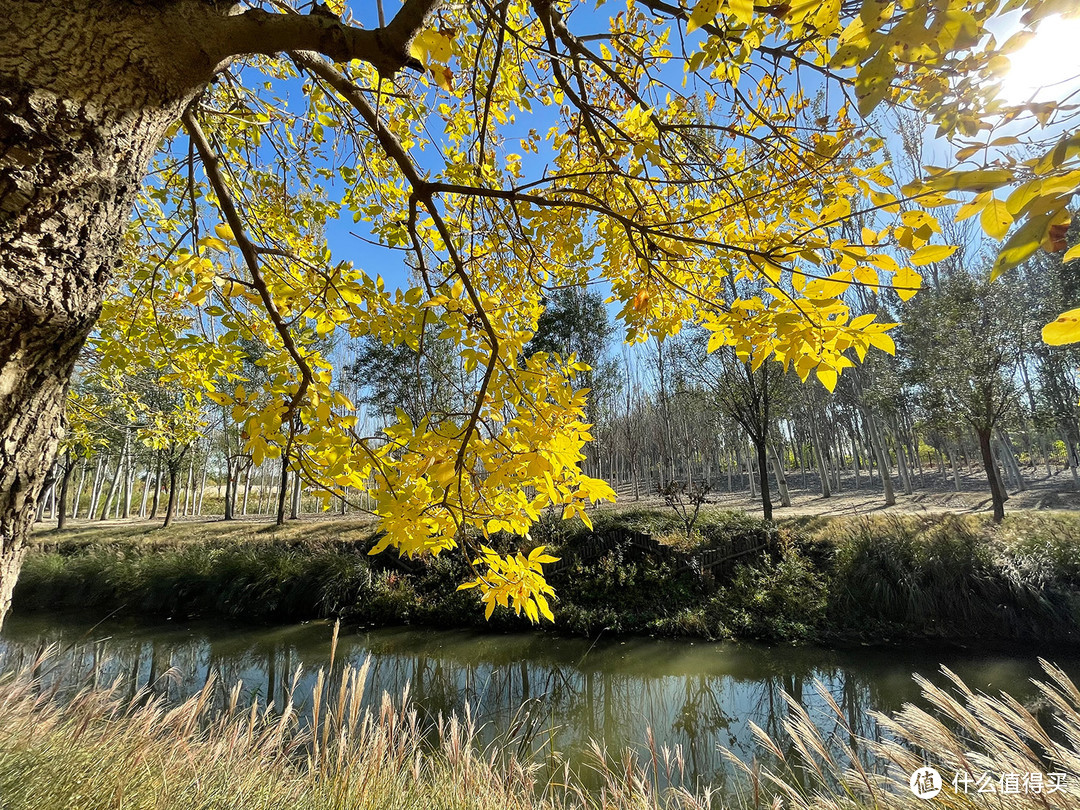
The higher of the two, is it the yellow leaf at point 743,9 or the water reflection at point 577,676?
the yellow leaf at point 743,9

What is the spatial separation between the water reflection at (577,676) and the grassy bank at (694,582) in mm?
550

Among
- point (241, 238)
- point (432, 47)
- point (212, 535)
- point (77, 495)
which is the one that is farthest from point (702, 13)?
point (77, 495)

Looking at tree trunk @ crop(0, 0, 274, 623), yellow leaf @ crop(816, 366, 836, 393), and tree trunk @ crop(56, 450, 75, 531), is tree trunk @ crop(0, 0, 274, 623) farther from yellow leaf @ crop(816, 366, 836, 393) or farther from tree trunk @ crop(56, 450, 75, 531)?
tree trunk @ crop(56, 450, 75, 531)

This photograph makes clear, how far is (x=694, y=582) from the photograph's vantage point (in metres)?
8.71

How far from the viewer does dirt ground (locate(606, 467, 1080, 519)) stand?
12000 mm

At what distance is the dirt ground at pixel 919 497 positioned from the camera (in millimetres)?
12000

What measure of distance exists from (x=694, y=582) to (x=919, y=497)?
33.3 feet

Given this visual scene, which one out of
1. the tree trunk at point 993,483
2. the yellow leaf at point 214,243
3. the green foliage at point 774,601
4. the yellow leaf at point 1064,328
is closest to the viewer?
the yellow leaf at point 1064,328

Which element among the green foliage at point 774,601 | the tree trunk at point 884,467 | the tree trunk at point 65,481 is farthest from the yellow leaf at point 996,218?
the tree trunk at point 65,481

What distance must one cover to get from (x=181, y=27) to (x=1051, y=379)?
2327cm

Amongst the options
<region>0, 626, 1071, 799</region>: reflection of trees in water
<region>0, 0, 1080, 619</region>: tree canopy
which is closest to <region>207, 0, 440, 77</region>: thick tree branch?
<region>0, 0, 1080, 619</region>: tree canopy

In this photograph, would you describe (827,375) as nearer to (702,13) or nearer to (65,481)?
(702,13)

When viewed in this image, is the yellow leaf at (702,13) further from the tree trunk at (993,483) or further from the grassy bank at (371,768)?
the tree trunk at (993,483)

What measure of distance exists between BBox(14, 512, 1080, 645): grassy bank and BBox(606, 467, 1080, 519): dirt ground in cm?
305
